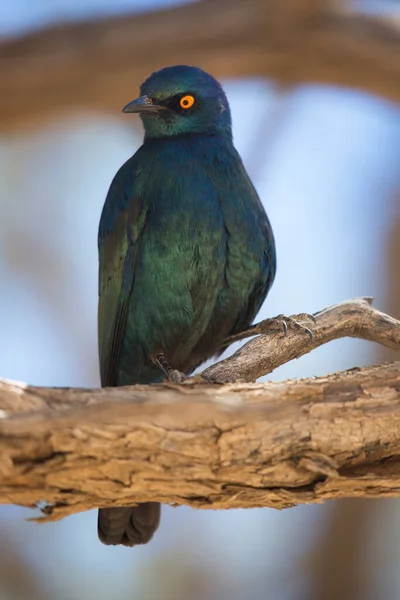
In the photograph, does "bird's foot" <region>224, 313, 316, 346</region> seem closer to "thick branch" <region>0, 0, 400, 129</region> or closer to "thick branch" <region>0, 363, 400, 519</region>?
"thick branch" <region>0, 363, 400, 519</region>

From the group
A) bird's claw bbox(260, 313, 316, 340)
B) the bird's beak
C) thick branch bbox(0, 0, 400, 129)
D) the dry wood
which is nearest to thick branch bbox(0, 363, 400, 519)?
the dry wood

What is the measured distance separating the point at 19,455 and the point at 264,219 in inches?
109

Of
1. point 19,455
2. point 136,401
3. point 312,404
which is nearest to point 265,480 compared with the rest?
point 312,404

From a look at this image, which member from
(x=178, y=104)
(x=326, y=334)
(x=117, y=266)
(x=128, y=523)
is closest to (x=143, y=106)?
(x=178, y=104)

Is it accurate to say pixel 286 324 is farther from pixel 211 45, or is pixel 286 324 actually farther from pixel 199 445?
pixel 211 45

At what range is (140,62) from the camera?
24.9 ft

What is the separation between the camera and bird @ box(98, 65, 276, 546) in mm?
5258

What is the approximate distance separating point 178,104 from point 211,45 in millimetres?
1916

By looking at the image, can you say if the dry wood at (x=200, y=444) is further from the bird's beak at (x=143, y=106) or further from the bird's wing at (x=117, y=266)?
the bird's beak at (x=143, y=106)

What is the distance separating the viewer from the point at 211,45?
24.9 ft

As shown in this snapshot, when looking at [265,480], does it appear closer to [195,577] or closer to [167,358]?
[167,358]

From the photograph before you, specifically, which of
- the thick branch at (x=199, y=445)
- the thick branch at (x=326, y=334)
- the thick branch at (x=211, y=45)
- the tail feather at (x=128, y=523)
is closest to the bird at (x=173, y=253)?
the tail feather at (x=128, y=523)

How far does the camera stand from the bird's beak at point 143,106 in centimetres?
577

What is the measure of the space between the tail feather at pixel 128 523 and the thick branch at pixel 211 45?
4141 millimetres
